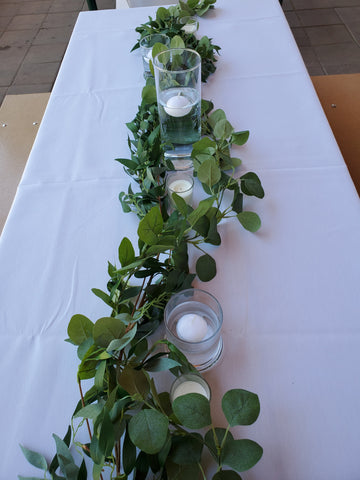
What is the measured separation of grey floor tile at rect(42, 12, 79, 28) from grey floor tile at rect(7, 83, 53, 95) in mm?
887

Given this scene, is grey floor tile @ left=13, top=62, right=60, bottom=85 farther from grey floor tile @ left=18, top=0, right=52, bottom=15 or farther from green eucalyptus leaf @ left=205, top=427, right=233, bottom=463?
green eucalyptus leaf @ left=205, top=427, right=233, bottom=463

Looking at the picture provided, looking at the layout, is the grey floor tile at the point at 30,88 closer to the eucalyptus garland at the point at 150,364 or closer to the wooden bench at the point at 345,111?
the wooden bench at the point at 345,111

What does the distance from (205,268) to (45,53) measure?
2794mm

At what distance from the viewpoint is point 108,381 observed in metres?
0.56

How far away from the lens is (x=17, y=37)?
10.2 ft

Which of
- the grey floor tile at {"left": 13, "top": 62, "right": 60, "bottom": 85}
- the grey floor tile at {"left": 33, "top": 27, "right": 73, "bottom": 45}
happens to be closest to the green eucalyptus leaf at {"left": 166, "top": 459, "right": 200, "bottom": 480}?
the grey floor tile at {"left": 13, "top": 62, "right": 60, "bottom": 85}

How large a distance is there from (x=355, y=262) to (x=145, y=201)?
45 cm

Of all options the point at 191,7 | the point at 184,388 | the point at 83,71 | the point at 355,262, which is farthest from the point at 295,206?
the point at 191,7

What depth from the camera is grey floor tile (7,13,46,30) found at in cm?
322

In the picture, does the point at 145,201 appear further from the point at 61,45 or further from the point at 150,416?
the point at 61,45

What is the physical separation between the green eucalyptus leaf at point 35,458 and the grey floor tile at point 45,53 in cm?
283

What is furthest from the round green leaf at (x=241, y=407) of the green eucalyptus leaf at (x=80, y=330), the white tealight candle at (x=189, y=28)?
the white tealight candle at (x=189, y=28)

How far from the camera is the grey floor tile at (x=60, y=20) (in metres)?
3.19

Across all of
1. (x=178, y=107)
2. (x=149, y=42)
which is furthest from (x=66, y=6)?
(x=178, y=107)
